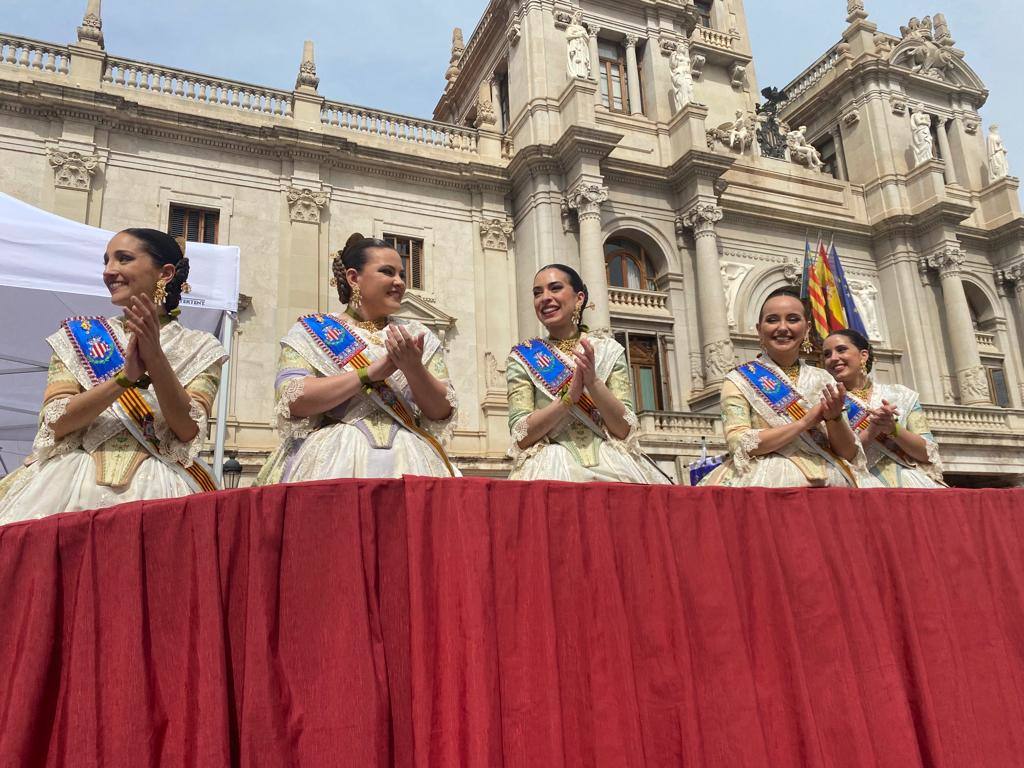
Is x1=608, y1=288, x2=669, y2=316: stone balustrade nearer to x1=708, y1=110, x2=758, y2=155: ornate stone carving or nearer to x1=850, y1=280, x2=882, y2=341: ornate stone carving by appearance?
x1=708, y1=110, x2=758, y2=155: ornate stone carving

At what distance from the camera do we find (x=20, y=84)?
1552 cm

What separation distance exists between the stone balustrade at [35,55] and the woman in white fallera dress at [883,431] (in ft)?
60.5

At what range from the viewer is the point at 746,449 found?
385cm

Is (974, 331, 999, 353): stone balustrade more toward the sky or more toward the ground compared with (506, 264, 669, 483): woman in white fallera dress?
more toward the sky

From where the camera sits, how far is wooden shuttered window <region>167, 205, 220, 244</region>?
1705 cm

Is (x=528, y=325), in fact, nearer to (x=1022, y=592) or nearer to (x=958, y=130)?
(x=1022, y=592)

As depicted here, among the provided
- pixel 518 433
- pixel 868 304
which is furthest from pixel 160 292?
pixel 868 304

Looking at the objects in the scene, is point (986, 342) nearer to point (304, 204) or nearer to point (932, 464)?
point (304, 204)

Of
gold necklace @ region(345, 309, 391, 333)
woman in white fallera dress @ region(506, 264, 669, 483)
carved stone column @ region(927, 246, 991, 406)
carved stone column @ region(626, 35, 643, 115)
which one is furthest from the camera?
carved stone column @ region(626, 35, 643, 115)

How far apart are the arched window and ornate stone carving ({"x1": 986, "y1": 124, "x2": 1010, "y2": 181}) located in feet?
46.6

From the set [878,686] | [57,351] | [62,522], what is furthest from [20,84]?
[878,686]

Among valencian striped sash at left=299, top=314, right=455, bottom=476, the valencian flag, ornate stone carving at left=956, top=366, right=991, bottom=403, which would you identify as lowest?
valencian striped sash at left=299, top=314, right=455, bottom=476

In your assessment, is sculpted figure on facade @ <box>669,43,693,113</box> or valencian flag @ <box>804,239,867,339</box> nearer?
valencian flag @ <box>804,239,867,339</box>

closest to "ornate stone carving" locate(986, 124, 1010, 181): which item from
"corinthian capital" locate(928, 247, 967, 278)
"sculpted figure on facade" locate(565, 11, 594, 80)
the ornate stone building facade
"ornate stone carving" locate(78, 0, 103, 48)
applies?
the ornate stone building facade
